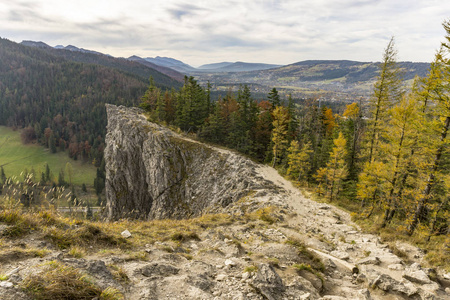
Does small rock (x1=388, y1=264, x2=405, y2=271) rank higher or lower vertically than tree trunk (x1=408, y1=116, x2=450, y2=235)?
lower

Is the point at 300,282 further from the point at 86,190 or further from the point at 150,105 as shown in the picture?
the point at 86,190

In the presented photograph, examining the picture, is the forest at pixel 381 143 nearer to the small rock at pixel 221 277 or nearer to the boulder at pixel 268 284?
the boulder at pixel 268 284

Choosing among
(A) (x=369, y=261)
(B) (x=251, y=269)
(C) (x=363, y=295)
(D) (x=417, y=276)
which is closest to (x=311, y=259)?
(C) (x=363, y=295)

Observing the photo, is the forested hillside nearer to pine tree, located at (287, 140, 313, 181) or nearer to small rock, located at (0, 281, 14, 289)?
pine tree, located at (287, 140, 313, 181)

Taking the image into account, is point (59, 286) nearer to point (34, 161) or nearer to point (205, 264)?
point (205, 264)

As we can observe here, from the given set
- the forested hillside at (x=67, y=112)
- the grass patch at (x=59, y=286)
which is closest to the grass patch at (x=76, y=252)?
the grass patch at (x=59, y=286)

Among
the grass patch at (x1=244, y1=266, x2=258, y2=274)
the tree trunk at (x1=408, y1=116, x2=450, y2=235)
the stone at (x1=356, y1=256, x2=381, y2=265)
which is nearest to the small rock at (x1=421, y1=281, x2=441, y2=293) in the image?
the stone at (x1=356, y1=256, x2=381, y2=265)

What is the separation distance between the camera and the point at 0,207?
28.3 ft

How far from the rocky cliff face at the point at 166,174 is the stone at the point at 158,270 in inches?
771

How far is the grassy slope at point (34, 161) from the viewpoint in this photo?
122375 millimetres

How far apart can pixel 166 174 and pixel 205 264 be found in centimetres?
3219

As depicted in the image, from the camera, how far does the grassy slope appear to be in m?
122

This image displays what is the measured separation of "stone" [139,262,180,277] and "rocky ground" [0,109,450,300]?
0.03 metres

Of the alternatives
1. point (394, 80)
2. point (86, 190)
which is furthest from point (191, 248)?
point (86, 190)
